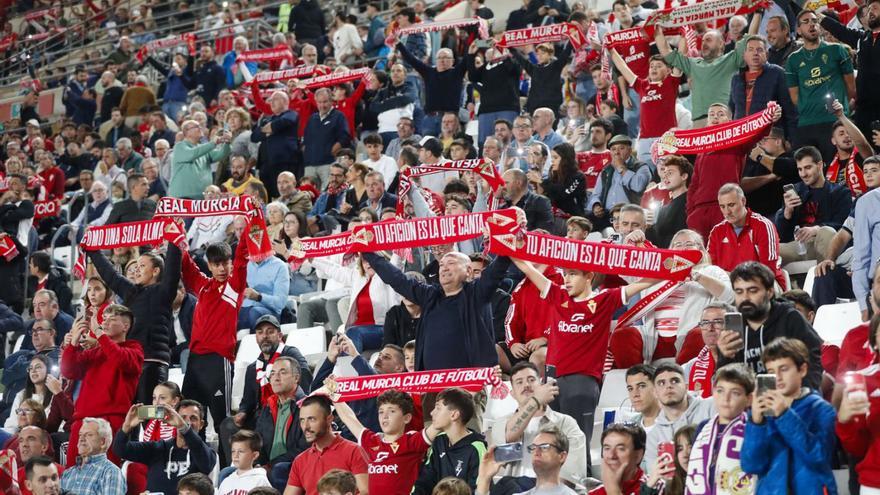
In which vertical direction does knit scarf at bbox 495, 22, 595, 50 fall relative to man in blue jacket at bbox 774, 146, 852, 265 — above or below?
above

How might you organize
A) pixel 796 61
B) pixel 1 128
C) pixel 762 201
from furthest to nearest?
pixel 1 128 → pixel 796 61 → pixel 762 201

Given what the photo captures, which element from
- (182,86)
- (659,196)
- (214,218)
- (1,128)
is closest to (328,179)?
(214,218)

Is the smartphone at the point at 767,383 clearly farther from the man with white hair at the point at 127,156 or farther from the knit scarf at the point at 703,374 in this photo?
the man with white hair at the point at 127,156

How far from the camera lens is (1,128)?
2339cm

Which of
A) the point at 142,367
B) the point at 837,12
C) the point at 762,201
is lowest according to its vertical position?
the point at 142,367

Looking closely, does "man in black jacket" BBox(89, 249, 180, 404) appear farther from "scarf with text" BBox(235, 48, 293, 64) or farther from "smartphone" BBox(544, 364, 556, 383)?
"scarf with text" BBox(235, 48, 293, 64)

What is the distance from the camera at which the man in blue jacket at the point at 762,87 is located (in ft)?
38.2

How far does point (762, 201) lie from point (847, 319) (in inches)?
96.5

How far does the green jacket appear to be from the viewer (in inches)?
639

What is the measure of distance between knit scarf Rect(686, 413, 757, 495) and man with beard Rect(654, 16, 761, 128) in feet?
21.8

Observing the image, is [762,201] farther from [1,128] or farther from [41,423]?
[1,128]

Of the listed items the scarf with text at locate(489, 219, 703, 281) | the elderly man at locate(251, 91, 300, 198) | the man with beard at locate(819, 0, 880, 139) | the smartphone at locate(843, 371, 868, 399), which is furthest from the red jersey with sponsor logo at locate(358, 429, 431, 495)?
the elderly man at locate(251, 91, 300, 198)

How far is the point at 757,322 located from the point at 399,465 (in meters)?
2.27

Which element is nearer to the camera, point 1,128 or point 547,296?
point 547,296
